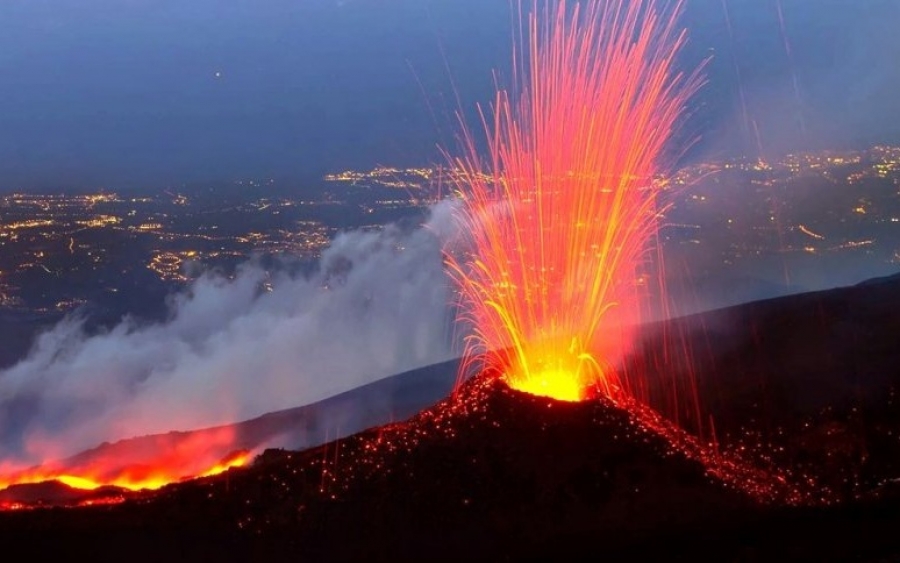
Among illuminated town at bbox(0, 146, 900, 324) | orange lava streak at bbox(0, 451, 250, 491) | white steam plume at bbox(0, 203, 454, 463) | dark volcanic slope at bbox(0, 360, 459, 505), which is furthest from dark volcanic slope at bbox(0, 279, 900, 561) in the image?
illuminated town at bbox(0, 146, 900, 324)

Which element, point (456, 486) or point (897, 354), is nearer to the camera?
point (456, 486)

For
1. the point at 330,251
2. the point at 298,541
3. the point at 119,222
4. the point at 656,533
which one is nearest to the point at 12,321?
the point at 119,222

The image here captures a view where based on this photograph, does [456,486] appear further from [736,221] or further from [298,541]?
[736,221]

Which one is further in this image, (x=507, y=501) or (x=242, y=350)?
(x=242, y=350)

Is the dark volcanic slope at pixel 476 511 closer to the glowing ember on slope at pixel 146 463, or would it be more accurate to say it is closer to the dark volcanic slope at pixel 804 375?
the dark volcanic slope at pixel 804 375

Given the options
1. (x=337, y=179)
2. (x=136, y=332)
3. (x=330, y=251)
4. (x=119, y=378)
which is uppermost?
(x=337, y=179)

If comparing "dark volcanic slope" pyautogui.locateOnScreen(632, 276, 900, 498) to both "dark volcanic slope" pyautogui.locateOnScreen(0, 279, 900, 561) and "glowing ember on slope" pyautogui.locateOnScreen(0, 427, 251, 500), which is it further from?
"glowing ember on slope" pyautogui.locateOnScreen(0, 427, 251, 500)

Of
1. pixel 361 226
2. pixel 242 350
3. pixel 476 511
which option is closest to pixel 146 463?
pixel 476 511

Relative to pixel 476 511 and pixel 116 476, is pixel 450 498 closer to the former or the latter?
pixel 476 511
